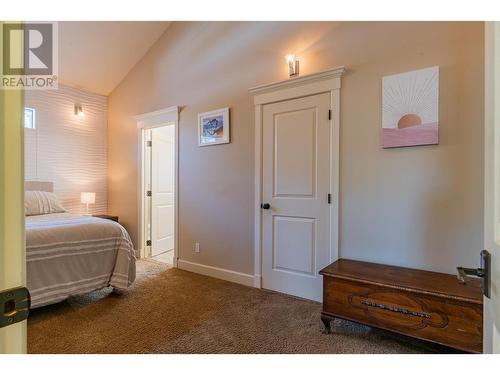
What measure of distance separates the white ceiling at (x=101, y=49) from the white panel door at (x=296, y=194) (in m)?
2.37

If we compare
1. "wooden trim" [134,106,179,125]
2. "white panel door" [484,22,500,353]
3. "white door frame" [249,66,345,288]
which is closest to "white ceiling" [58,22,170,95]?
"wooden trim" [134,106,179,125]

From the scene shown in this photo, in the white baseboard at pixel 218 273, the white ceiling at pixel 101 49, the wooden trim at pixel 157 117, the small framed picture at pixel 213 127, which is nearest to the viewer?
the white baseboard at pixel 218 273

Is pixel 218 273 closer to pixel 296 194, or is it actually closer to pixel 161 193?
pixel 296 194

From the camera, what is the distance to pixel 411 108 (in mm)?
2107

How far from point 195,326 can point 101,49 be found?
154 inches

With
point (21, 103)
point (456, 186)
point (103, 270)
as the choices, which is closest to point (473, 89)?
point (456, 186)

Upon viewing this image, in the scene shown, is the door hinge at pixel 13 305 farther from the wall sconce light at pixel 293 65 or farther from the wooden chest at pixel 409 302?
the wall sconce light at pixel 293 65

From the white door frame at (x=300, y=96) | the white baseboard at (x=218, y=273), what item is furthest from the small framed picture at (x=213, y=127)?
the white baseboard at (x=218, y=273)

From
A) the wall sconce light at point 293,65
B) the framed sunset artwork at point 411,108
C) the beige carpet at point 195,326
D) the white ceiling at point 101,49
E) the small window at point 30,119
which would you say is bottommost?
the beige carpet at point 195,326

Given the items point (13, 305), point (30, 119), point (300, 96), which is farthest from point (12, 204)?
point (30, 119)

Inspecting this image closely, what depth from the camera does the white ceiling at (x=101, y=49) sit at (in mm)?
3527

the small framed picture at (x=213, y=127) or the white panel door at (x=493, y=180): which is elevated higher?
the small framed picture at (x=213, y=127)

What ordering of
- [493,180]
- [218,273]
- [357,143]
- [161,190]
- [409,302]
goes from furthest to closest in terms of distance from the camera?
[161,190] → [218,273] → [357,143] → [409,302] → [493,180]

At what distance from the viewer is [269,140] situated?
2885 mm
